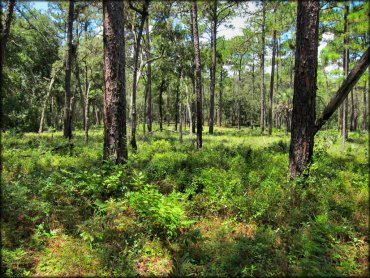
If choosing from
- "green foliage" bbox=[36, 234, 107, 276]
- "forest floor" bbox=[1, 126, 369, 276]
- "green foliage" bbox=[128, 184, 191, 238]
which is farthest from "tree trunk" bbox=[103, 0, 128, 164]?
"green foliage" bbox=[36, 234, 107, 276]

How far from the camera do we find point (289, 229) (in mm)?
4332

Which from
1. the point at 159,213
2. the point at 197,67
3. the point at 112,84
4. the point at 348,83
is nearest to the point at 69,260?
the point at 159,213

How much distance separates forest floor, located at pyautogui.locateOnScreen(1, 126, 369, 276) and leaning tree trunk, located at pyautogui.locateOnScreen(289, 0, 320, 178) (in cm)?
41

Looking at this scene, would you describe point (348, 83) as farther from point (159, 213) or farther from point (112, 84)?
point (112, 84)

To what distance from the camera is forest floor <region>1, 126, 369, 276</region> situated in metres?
3.71

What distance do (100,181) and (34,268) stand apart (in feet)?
6.78

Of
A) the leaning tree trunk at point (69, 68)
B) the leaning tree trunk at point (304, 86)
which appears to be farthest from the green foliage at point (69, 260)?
the leaning tree trunk at point (69, 68)

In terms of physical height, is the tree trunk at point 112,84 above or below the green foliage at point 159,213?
above

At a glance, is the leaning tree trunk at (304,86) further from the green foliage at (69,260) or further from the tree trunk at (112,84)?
the green foliage at (69,260)

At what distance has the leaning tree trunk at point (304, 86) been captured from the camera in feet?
19.0

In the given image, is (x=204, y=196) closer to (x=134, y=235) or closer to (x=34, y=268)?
(x=134, y=235)

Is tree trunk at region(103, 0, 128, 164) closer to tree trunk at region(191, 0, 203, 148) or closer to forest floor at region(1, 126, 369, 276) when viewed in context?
forest floor at region(1, 126, 369, 276)

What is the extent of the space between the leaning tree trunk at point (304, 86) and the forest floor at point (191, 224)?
41cm

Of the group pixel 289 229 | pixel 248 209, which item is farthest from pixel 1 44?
pixel 289 229
